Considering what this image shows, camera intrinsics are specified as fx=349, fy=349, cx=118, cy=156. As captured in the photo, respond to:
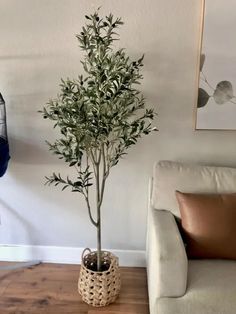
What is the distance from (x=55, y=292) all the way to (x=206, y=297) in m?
1.07

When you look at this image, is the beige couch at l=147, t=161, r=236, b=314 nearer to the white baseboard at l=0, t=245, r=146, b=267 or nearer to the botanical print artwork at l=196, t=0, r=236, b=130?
the botanical print artwork at l=196, t=0, r=236, b=130

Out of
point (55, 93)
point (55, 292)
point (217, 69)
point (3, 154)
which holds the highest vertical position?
point (217, 69)

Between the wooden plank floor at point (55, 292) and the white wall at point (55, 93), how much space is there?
0.21 meters

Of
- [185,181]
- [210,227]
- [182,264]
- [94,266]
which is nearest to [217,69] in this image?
[185,181]

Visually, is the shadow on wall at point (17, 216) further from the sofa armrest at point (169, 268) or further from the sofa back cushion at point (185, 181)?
the sofa armrest at point (169, 268)

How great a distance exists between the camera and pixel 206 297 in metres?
1.58

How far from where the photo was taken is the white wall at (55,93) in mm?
2162

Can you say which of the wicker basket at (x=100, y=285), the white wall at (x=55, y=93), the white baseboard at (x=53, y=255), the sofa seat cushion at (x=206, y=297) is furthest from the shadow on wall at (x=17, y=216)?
the sofa seat cushion at (x=206, y=297)

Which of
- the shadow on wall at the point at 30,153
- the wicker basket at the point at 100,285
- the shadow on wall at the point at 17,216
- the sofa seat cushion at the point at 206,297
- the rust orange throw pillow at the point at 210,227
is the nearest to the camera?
the sofa seat cushion at the point at 206,297

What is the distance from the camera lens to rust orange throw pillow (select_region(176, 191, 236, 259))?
185 cm

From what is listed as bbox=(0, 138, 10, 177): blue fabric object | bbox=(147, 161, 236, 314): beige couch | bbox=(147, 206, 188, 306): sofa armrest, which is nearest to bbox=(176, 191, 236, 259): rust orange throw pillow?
bbox=(147, 161, 236, 314): beige couch

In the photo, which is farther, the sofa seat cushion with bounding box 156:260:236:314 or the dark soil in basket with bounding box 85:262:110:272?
the dark soil in basket with bounding box 85:262:110:272

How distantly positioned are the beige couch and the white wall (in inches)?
10.1

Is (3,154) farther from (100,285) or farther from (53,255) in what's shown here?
(100,285)
